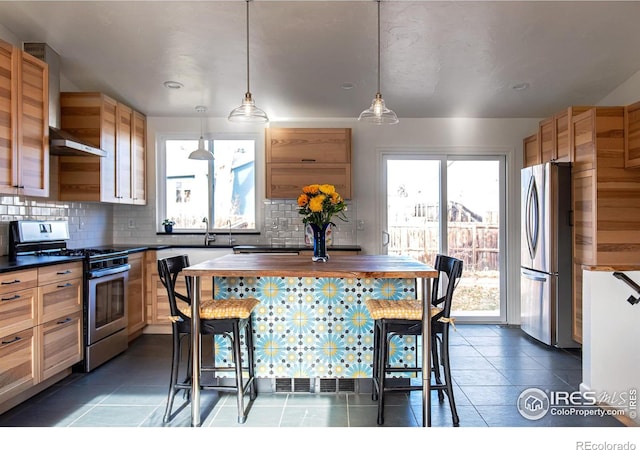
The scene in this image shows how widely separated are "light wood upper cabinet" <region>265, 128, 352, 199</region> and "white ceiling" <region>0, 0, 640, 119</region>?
0.33 meters

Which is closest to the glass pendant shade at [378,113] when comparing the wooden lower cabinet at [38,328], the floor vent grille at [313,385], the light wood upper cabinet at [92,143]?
the floor vent grille at [313,385]

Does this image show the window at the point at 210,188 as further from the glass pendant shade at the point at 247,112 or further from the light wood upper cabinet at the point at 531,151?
the light wood upper cabinet at the point at 531,151

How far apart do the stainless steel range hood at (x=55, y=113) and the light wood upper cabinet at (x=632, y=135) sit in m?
4.74

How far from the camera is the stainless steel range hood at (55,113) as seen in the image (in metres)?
3.24

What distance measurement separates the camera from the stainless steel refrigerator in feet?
12.5

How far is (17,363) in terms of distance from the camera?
2535 millimetres

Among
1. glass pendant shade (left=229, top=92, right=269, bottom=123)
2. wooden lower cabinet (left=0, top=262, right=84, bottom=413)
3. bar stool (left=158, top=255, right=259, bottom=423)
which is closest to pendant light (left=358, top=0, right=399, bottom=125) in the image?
glass pendant shade (left=229, top=92, right=269, bottom=123)

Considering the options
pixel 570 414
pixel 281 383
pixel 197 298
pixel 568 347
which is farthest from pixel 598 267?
pixel 197 298

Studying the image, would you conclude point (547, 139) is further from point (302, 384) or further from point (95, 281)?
point (95, 281)

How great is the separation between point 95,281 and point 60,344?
544 millimetres

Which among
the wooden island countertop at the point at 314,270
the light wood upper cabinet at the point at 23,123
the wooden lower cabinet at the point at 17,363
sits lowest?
the wooden lower cabinet at the point at 17,363

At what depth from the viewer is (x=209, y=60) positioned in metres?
3.65

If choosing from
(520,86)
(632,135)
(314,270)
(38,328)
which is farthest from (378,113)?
(38,328)
